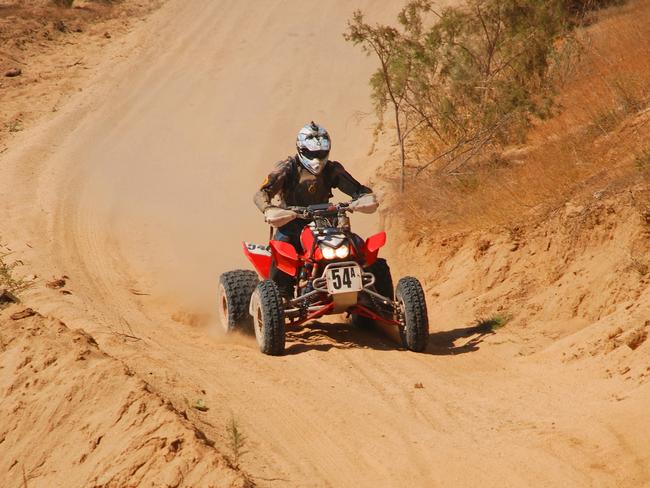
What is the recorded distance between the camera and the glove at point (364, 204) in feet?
32.9

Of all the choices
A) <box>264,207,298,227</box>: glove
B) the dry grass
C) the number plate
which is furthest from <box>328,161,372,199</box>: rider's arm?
the dry grass

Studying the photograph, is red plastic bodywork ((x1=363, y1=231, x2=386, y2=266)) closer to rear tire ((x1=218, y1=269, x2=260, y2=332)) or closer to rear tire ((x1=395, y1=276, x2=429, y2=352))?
rear tire ((x1=395, y1=276, x2=429, y2=352))

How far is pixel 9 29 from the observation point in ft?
80.1

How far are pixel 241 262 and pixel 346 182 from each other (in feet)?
12.6

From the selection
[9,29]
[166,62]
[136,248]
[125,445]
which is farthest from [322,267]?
[9,29]

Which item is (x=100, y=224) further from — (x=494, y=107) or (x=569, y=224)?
(x=569, y=224)

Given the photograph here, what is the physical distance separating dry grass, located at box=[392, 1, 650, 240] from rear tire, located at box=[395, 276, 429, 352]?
2.69m

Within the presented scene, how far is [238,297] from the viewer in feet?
34.5

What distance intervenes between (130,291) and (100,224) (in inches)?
117

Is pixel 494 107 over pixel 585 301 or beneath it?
over

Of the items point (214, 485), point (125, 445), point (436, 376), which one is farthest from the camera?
point (436, 376)

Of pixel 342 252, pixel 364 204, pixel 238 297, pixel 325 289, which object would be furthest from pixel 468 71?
pixel 325 289

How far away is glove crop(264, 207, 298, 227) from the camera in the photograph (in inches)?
387

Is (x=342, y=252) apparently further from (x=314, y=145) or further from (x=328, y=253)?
(x=314, y=145)
